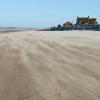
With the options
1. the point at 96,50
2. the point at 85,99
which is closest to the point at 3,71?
the point at 85,99

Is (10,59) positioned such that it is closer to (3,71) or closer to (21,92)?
(3,71)

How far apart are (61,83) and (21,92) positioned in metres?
0.77

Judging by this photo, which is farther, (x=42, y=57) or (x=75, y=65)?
(x=42, y=57)

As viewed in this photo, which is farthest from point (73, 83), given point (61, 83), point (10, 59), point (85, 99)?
A: point (10, 59)

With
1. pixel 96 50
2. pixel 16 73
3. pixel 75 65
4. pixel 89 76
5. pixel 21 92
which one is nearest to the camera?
pixel 21 92

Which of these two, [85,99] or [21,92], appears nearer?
[85,99]

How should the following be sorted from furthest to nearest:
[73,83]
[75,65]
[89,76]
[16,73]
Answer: [75,65] < [16,73] < [89,76] < [73,83]

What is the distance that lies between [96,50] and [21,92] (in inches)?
157

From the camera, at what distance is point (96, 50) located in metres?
8.46

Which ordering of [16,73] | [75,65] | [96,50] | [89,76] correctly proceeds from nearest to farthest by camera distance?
1. [89,76]
2. [16,73]
3. [75,65]
4. [96,50]

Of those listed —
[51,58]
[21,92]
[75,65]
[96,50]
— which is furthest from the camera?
[96,50]

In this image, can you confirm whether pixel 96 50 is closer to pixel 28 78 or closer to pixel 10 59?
pixel 10 59

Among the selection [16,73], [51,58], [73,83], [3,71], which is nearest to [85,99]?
[73,83]

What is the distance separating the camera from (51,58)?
767 centimetres
